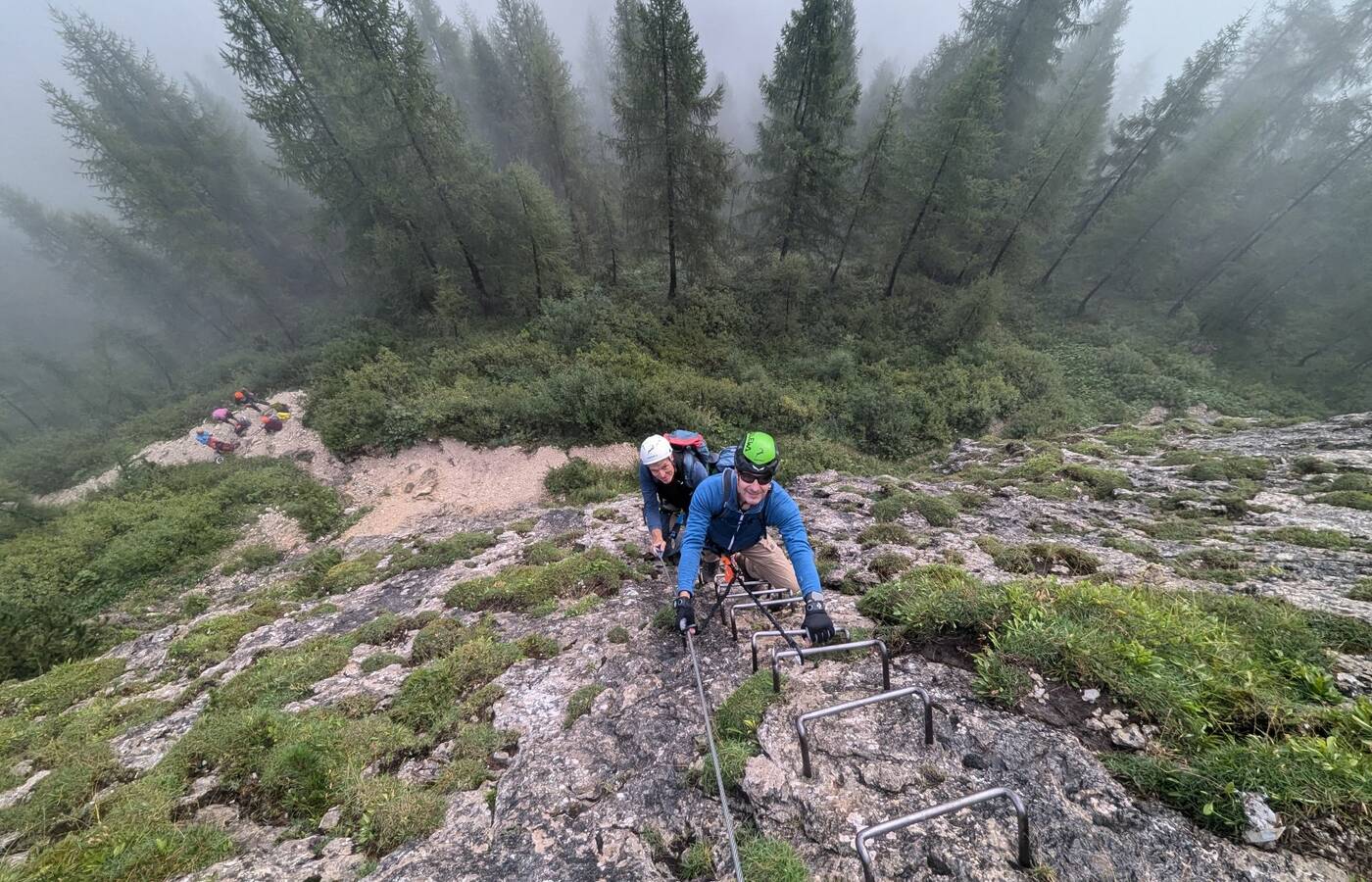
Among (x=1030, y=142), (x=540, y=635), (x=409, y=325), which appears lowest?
(x=540, y=635)

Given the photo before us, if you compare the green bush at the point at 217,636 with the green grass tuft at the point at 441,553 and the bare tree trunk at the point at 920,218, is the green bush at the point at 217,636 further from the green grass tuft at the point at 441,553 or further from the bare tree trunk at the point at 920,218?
the bare tree trunk at the point at 920,218

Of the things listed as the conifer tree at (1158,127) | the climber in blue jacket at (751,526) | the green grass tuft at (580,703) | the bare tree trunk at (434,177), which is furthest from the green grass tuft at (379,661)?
the conifer tree at (1158,127)

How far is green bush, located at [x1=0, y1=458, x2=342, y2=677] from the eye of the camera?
30.8 ft

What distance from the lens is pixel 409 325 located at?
86.4 feet

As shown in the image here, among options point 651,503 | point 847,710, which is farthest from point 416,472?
point 847,710

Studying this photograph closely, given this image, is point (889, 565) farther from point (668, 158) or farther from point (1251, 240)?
point (1251, 240)

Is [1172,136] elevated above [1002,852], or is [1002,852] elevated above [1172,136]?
[1172,136]

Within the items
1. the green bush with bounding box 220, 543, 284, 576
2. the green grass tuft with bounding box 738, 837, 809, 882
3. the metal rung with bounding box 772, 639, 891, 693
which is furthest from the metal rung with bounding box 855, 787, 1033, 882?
the green bush with bounding box 220, 543, 284, 576

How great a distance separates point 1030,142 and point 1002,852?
37.9 metres

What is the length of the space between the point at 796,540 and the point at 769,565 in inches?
47.4

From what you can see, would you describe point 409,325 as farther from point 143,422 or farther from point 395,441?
point 143,422

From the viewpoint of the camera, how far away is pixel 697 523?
554 cm

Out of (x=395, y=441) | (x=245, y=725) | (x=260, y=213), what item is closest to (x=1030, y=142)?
(x=395, y=441)

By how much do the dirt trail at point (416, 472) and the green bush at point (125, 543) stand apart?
40.9 inches
